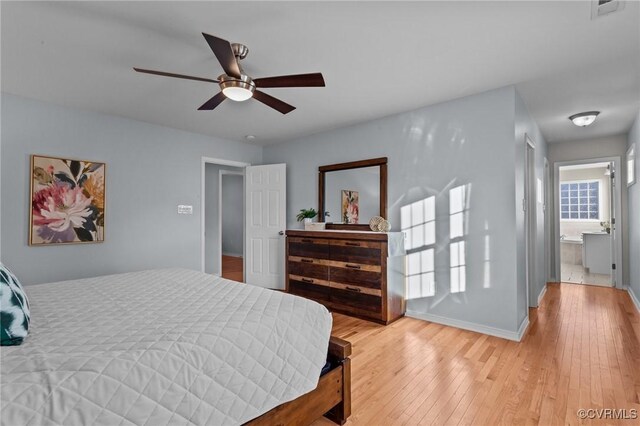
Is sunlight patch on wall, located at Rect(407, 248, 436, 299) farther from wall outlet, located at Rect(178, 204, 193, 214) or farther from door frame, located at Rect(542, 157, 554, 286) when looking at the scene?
wall outlet, located at Rect(178, 204, 193, 214)

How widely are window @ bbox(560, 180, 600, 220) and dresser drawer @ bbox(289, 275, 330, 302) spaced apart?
702 centimetres

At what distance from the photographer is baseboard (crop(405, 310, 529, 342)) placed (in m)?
2.88

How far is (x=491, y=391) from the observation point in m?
2.04

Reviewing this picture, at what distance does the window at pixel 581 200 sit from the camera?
6992mm

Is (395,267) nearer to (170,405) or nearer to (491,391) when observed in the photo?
(491,391)

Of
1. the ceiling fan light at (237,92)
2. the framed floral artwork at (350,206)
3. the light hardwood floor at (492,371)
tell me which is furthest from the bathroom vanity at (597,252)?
the ceiling fan light at (237,92)

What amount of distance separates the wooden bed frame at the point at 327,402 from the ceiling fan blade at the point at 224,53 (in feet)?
5.91

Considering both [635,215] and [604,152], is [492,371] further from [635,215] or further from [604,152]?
[604,152]

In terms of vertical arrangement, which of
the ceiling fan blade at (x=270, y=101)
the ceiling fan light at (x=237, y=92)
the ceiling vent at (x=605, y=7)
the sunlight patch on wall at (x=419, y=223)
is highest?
the ceiling vent at (x=605, y=7)

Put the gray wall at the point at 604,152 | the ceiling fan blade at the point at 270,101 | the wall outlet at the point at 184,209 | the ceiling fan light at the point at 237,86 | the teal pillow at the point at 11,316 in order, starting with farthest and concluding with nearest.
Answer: the gray wall at the point at 604,152, the wall outlet at the point at 184,209, the ceiling fan blade at the point at 270,101, the ceiling fan light at the point at 237,86, the teal pillow at the point at 11,316

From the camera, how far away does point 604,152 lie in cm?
477

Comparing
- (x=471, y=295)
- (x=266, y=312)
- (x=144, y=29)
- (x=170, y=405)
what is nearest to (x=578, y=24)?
(x=471, y=295)

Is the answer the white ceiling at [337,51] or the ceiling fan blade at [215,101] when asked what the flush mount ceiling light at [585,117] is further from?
the ceiling fan blade at [215,101]

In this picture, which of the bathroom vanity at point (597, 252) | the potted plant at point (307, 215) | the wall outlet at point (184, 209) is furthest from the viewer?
the bathroom vanity at point (597, 252)
